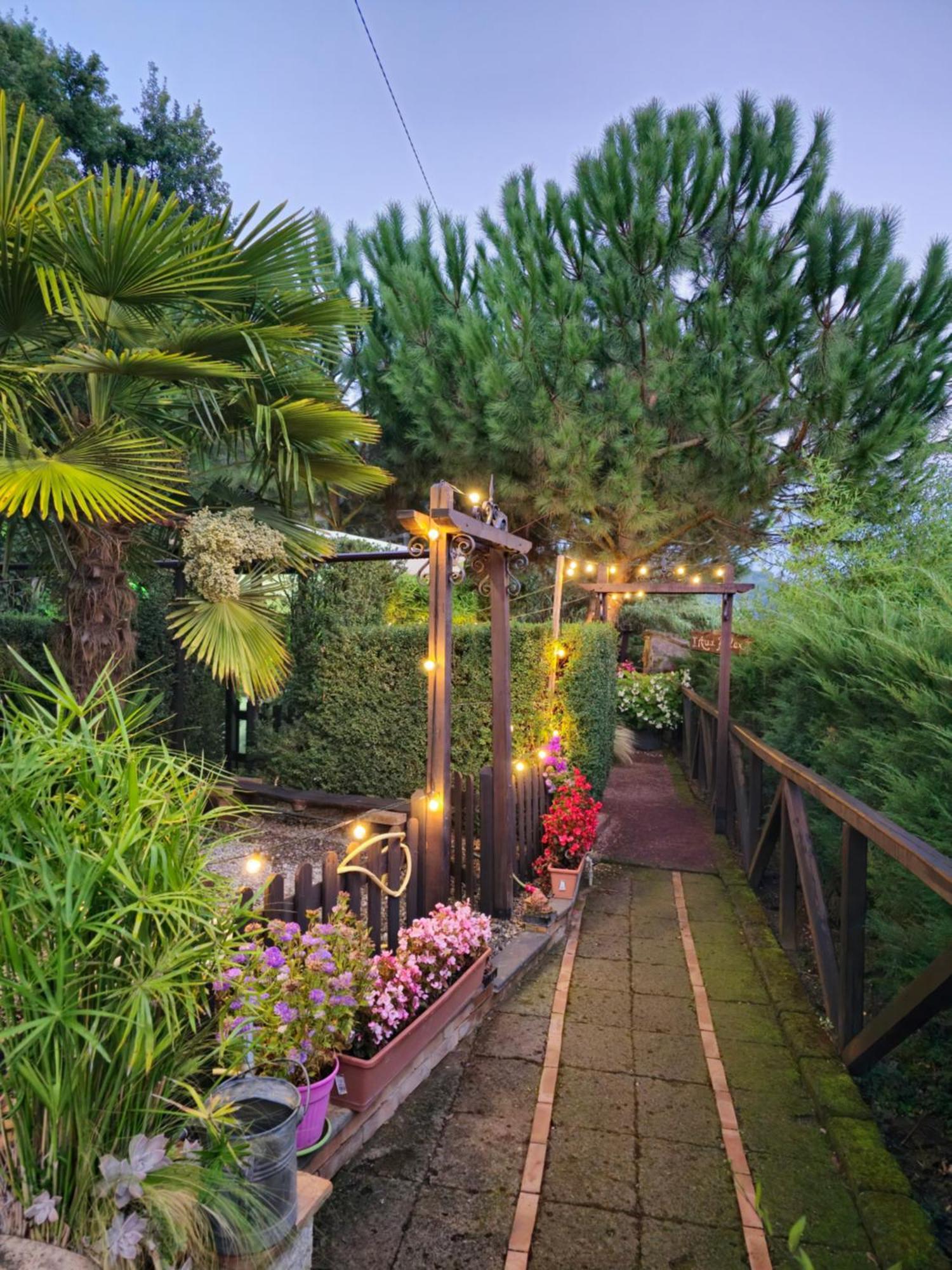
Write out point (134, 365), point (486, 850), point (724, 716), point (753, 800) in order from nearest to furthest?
point (134, 365) < point (486, 850) < point (753, 800) < point (724, 716)

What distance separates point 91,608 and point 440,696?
5.16ft

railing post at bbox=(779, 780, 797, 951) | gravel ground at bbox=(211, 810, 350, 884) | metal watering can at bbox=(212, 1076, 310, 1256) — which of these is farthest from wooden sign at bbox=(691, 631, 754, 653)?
metal watering can at bbox=(212, 1076, 310, 1256)

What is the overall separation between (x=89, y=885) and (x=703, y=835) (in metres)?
5.11

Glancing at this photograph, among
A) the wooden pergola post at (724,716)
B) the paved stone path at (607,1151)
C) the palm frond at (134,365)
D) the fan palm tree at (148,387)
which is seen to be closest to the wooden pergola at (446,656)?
the paved stone path at (607,1151)

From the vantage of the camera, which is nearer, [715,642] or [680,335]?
[715,642]

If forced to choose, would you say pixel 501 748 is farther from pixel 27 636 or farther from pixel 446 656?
pixel 27 636

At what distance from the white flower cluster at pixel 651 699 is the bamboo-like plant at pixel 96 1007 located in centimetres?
882

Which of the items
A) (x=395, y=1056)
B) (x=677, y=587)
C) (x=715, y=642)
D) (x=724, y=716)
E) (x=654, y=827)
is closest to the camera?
(x=395, y=1056)

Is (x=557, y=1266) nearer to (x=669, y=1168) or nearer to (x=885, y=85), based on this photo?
(x=669, y=1168)

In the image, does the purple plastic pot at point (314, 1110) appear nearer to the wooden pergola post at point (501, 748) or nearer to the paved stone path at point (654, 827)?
the wooden pergola post at point (501, 748)

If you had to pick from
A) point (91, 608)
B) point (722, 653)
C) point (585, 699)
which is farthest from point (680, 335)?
point (91, 608)

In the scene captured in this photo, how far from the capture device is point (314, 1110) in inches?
63.3

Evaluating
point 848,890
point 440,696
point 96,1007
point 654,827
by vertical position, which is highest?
point 440,696

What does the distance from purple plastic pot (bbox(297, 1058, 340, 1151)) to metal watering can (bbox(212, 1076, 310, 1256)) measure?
0.28 meters
